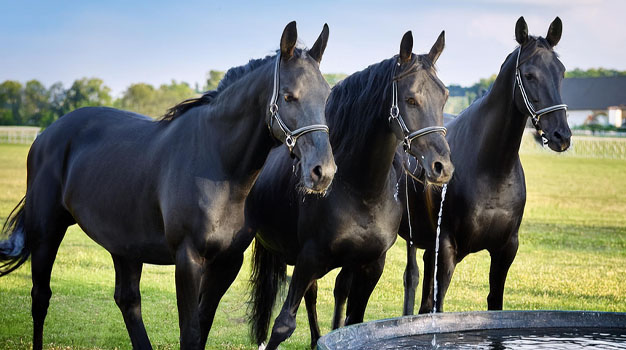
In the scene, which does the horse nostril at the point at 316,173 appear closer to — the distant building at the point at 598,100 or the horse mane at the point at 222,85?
the horse mane at the point at 222,85

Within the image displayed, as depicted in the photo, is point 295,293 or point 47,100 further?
point 47,100

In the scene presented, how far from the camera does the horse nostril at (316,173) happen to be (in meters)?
4.09

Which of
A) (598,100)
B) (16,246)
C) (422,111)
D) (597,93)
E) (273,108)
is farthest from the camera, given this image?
(597,93)

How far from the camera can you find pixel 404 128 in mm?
4656

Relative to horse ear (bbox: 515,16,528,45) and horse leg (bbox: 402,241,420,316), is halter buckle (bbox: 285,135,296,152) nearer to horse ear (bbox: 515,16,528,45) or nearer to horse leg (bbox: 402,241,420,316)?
horse ear (bbox: 515,16,528,45)

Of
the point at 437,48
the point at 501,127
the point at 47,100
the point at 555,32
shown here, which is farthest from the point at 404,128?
the point at 47,100

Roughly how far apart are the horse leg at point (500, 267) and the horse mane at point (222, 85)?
7.83 feet

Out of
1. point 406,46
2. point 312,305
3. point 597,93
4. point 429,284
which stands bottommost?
point 312,305

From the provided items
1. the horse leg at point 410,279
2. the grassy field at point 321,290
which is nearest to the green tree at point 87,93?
the grassy field at point 321,290

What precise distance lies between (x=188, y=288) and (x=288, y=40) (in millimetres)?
1587

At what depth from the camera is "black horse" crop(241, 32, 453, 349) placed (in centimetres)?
464

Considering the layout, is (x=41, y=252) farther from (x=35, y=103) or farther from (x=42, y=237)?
(x=35, y=103)

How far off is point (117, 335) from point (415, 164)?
3230mm

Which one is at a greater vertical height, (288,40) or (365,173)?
(288,40)
